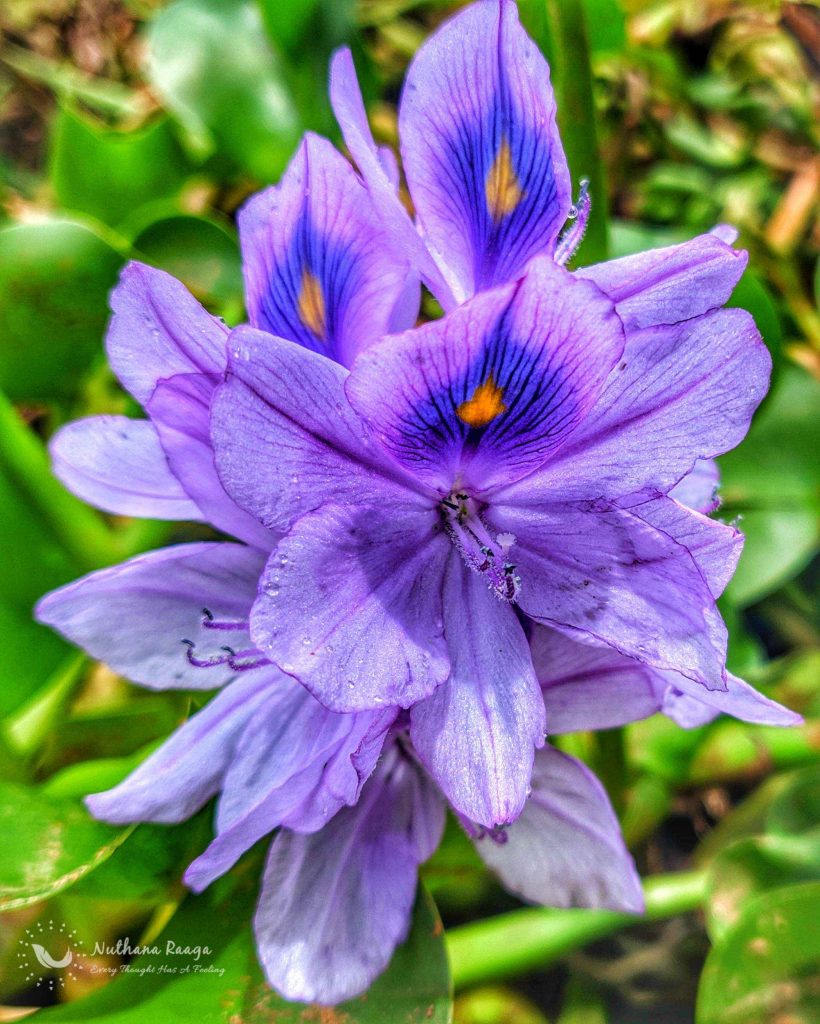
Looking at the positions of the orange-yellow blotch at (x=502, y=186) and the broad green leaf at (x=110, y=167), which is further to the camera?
the broad green leaf at (x=110, y=167)

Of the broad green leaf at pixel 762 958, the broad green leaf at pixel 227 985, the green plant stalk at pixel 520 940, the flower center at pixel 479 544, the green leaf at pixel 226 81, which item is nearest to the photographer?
the flower center at pixel 479 544

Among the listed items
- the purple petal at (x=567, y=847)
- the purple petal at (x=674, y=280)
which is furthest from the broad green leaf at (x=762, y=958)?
the purple petal at (x=674, y=280)

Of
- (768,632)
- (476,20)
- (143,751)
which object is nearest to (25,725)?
(143,751)

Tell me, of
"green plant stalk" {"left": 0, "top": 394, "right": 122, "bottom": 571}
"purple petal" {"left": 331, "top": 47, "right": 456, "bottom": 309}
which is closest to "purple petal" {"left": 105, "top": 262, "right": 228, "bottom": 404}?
"purple petal" {"left": 331, "top": 47, "right": 456, "bottom": 309}

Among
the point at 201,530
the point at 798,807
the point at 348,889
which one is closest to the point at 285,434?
the point at 348,889

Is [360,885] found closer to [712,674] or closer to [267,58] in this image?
[712,674]

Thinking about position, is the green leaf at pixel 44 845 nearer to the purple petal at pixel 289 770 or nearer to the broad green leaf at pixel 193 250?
the purple petal at pixel 289 770

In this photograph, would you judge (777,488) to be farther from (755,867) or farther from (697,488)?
(697,488)
